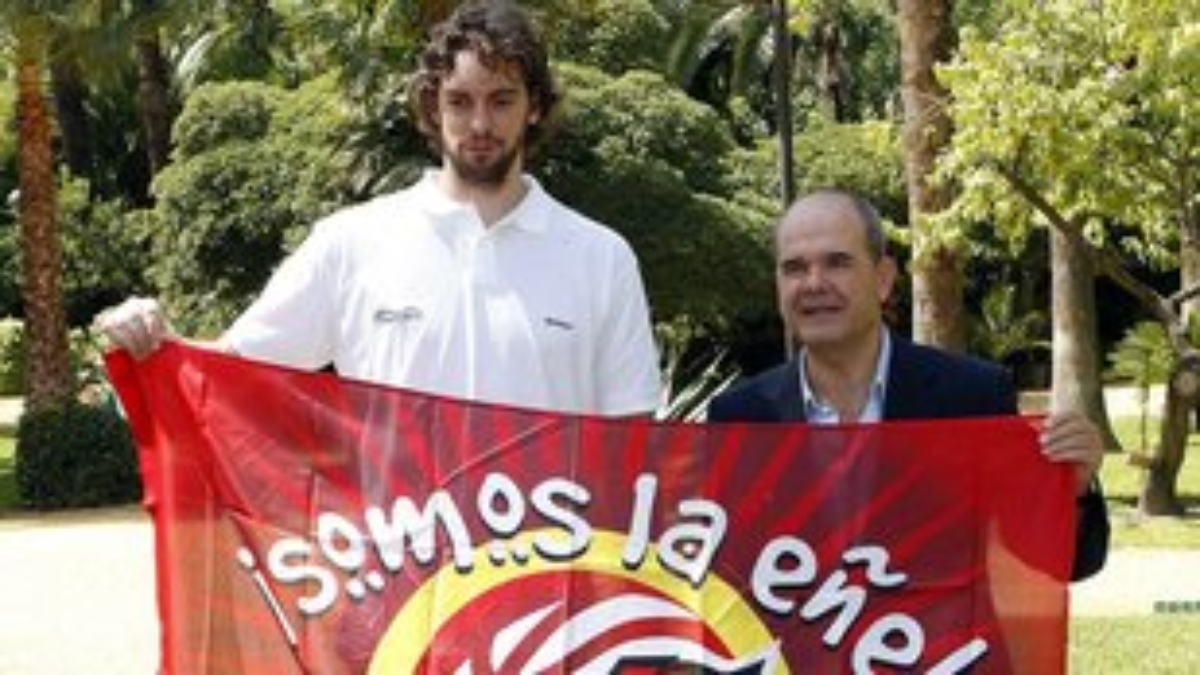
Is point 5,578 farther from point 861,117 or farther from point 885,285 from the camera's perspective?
point 861,117

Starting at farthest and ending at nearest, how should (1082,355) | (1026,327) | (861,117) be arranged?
1. (861,117)
2. (1026,327)
3. (1082,355)

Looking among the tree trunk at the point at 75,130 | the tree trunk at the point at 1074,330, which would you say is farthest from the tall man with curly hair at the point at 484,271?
the tree trunk at the point at 75,130

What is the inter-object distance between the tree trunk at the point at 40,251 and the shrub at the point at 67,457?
40 centimetres

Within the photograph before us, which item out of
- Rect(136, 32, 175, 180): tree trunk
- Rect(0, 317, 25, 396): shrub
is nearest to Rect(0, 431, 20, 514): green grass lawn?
Rect(136, 32, 175, 180): tree trunk

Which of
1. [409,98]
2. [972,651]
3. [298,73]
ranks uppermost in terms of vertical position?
[298,73]

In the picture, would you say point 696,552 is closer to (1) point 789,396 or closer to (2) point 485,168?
(1) point 789,396

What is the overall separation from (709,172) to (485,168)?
23.9m

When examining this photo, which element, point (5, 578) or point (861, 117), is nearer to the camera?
point (5, 578)

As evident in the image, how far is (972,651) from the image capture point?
167 inches

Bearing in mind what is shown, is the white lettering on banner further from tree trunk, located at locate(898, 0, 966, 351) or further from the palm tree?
the palm tree

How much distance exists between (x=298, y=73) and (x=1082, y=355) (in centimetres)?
1814

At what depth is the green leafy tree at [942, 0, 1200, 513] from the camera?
1543 centimetres

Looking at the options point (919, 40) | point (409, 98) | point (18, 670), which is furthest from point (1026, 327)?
point (409, 98)

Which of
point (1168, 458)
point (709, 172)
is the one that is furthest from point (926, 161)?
point (709, 172)
